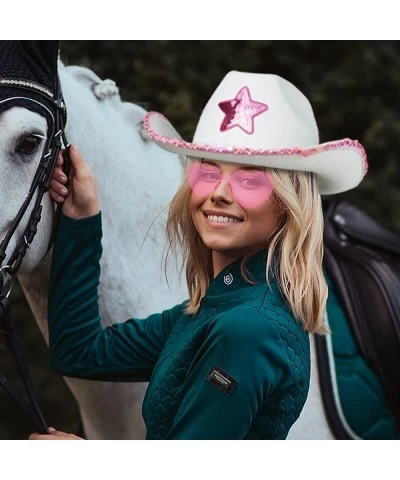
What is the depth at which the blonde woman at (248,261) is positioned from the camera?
1.07 metres

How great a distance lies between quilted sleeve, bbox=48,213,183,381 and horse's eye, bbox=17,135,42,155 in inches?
5.6

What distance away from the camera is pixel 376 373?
1.69 m

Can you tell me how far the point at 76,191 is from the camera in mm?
1338

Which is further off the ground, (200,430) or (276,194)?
(276,194)

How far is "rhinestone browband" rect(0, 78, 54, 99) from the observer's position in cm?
125

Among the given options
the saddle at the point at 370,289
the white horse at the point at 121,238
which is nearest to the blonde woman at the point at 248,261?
the white horse at the point at 121,238

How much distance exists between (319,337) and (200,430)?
1.96 ft

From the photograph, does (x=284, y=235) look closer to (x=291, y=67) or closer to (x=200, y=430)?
(x=200, y=430)

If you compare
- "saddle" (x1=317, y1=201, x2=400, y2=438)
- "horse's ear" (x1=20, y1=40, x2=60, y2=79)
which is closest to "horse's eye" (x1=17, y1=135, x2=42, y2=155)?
"horse's ear" (x1=20, y1=40, x2=60, y2=79)

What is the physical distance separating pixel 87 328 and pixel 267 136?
47 centimetres

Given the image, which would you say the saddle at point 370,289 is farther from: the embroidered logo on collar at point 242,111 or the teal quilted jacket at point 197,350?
the embroidered logo on collar at point 242,111

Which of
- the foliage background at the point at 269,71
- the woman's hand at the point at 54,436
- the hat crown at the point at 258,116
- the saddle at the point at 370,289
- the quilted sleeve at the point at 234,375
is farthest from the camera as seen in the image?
the foliage background at the point at 269,71

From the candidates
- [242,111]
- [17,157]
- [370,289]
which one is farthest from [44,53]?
[370,289]

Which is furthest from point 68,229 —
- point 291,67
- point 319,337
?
point 291,67
